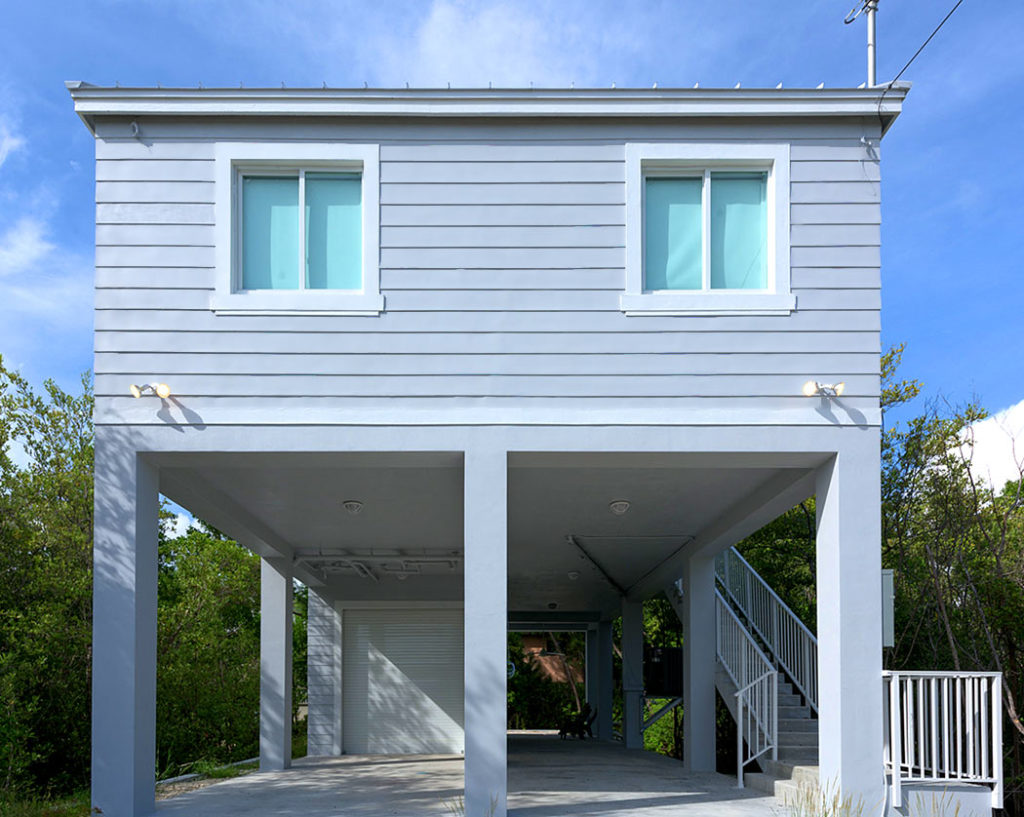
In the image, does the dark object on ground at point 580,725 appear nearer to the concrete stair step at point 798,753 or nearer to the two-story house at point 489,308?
the concrete stair step at point 798,753

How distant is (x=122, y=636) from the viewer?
25.8ft

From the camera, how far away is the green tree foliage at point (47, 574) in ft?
49.2

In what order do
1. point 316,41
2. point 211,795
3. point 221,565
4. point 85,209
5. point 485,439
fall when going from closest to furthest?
point 485,439 < point 211,795 < point 316,41 < point 85,209 < point 221,565

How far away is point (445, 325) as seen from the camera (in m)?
8.26

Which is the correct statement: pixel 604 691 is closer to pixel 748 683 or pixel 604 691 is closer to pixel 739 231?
pixel 748 683

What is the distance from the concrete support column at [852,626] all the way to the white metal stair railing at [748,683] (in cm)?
259

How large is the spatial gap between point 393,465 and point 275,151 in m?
2.63

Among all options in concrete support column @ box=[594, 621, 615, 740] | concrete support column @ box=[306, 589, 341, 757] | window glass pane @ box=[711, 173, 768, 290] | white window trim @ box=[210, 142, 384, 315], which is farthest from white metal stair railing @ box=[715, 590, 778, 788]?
concrete support column @ box=[594, 621, 615, 740]

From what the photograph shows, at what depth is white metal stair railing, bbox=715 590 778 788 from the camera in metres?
10.8

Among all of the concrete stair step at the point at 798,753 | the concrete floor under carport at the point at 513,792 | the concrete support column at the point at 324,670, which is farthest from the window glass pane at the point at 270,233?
the concrete support column at the point at 324,670

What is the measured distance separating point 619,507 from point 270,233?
4598mm

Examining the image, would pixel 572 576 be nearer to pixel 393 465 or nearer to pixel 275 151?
pixel 393 465

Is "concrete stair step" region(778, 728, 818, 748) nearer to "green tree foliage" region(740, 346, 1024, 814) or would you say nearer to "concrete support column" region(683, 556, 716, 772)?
"concrete support column" region(683, 556, 716, 772)

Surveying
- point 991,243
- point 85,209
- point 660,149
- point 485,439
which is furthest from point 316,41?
point 991,243
